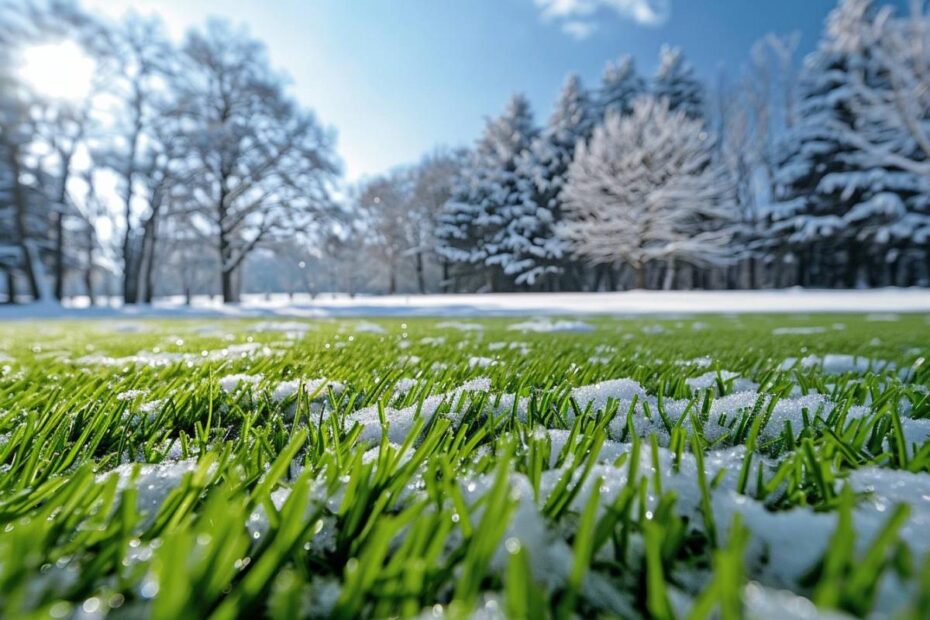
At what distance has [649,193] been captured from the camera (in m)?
18.6

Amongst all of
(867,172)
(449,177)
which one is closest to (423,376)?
(867,172)

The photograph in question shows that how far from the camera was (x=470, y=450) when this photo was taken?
0.61 m

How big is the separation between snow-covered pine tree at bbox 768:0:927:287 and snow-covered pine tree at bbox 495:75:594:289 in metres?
9.53

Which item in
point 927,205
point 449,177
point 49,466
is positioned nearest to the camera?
point 49,466

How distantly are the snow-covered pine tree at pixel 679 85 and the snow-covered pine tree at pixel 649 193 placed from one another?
4.63 m

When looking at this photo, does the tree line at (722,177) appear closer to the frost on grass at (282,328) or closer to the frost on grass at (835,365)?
the frost on grass at (282,328)

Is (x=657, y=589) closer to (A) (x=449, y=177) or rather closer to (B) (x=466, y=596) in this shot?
(B) (x=466, y=596)

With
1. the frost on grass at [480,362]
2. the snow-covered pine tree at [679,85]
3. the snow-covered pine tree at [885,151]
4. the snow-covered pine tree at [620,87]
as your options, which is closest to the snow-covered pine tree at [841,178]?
the snow-covered pine tree at [885,151]

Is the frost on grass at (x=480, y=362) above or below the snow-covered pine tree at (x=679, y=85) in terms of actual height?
below

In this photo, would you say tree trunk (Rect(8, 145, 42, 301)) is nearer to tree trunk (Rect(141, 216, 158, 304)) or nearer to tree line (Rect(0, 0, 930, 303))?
tree line (Rect(0, 0, 930, 303))

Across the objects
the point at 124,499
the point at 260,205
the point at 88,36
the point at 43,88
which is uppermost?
the point at 88,36

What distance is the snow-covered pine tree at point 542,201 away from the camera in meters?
22.6

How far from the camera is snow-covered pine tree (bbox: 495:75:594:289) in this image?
22.6 m

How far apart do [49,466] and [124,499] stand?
0.37 meters
